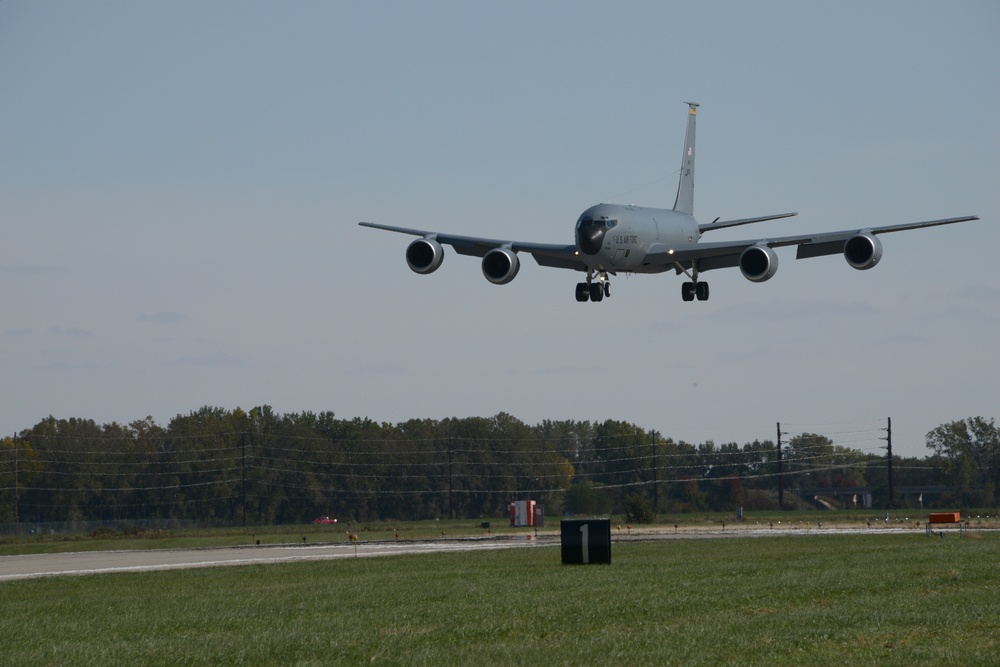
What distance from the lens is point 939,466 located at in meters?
185

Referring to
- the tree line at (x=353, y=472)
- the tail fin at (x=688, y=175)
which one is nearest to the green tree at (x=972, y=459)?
the tree line at (x=353, y=472)

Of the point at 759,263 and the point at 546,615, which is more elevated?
the point at 759,263


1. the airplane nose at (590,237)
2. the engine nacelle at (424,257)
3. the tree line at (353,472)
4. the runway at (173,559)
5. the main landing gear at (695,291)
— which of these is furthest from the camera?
the tree line at (353,472)

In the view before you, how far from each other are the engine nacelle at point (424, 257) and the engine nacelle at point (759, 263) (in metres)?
11.4

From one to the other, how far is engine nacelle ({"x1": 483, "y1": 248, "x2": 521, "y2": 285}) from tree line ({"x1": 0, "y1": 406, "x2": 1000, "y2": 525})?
337ft


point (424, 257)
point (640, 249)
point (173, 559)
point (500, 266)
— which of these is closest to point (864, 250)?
point (640, 249)

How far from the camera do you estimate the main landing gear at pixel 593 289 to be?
170ft

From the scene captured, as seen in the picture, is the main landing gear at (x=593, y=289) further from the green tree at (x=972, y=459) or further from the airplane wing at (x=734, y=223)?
the green tree at (x=972, y=459)

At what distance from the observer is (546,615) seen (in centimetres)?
2195

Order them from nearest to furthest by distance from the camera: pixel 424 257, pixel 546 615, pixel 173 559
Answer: pixel 546 615 → pixel 424 257 → pixel 173 559

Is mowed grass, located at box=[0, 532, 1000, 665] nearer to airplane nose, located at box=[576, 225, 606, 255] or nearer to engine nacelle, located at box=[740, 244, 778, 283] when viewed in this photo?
engine nacelle, located at box=[740, 244, 778, 283]

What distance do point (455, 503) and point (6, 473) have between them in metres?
55.4

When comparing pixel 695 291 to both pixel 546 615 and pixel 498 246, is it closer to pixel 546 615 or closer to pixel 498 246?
pixel 498 246

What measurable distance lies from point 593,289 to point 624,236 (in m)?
3.96
